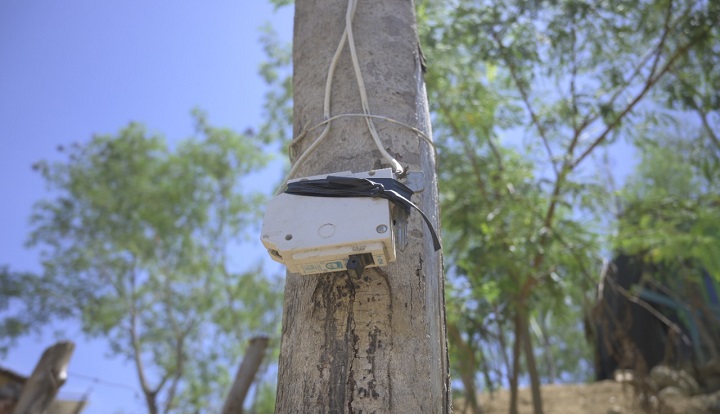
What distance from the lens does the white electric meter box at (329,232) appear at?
125 cm

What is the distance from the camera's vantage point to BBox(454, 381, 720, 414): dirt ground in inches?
252

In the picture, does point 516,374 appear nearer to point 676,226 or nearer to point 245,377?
point 676,226

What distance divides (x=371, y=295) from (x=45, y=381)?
432cm

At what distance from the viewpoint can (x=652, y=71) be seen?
504 cm

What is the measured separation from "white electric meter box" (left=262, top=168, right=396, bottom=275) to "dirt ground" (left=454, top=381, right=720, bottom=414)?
209 inches

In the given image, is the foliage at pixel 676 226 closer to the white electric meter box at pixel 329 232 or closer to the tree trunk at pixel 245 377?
the tree trunk at pixel 245 377

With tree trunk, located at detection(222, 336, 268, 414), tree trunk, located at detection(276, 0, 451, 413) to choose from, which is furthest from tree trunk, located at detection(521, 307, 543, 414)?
tree trunk, located at detection(276, 0, 451, 413)

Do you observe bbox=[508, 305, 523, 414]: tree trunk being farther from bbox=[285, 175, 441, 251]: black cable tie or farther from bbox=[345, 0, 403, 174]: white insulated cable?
bbox=[285, 175, 441, 251]: black cable tie

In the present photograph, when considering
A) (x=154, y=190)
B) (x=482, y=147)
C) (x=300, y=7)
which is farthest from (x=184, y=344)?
(x=300, y=7)

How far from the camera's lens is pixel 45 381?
479 centimetres

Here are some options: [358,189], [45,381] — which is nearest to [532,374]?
[45,381]

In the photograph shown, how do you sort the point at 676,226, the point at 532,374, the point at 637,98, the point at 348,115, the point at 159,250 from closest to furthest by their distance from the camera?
1. the point at 348,115
2. the point at 637,98
3. the point at 532,374
4. the point at 676,226
5. the point at 159,250

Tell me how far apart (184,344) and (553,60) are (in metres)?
8.98

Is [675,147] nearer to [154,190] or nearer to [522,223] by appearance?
[522,223]
